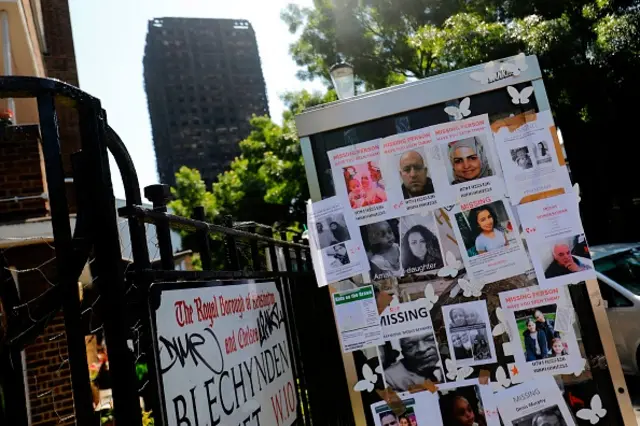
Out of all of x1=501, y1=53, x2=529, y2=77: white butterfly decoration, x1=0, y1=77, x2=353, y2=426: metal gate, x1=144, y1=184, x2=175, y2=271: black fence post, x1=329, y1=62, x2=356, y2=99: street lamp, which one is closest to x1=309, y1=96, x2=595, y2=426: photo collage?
x1=501, y1=53, x2=529, y2=77: white butterfly decoration

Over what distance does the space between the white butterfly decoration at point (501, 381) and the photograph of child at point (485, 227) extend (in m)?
0.53

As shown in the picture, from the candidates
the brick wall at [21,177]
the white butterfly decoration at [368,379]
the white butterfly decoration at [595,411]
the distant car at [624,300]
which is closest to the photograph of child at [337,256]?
the white butterfly decoration at [368,379]

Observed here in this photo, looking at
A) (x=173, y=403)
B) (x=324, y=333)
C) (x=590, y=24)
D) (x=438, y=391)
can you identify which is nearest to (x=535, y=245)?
(x=438, y=391)

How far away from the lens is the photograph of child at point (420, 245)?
2398 millimetres

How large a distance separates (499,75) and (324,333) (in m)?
2.69

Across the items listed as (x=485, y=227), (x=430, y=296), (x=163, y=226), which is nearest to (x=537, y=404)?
(x=430, y=296)

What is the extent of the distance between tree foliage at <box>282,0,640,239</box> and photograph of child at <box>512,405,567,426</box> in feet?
34.0

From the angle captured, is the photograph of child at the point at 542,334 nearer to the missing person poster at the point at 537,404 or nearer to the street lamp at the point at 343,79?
the missing person poster at the point at 537,404

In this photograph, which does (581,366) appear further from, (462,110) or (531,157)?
(462,110)

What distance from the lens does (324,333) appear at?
4.41 m

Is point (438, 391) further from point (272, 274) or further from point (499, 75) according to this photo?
point (499, 75)

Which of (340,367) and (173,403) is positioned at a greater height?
(173,403)

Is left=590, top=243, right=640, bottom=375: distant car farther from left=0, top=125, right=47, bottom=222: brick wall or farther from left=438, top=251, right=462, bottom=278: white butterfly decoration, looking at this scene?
left=0, top=125, right=47, bottom=222: brick wall

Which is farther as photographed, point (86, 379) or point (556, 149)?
point (556, 149)
